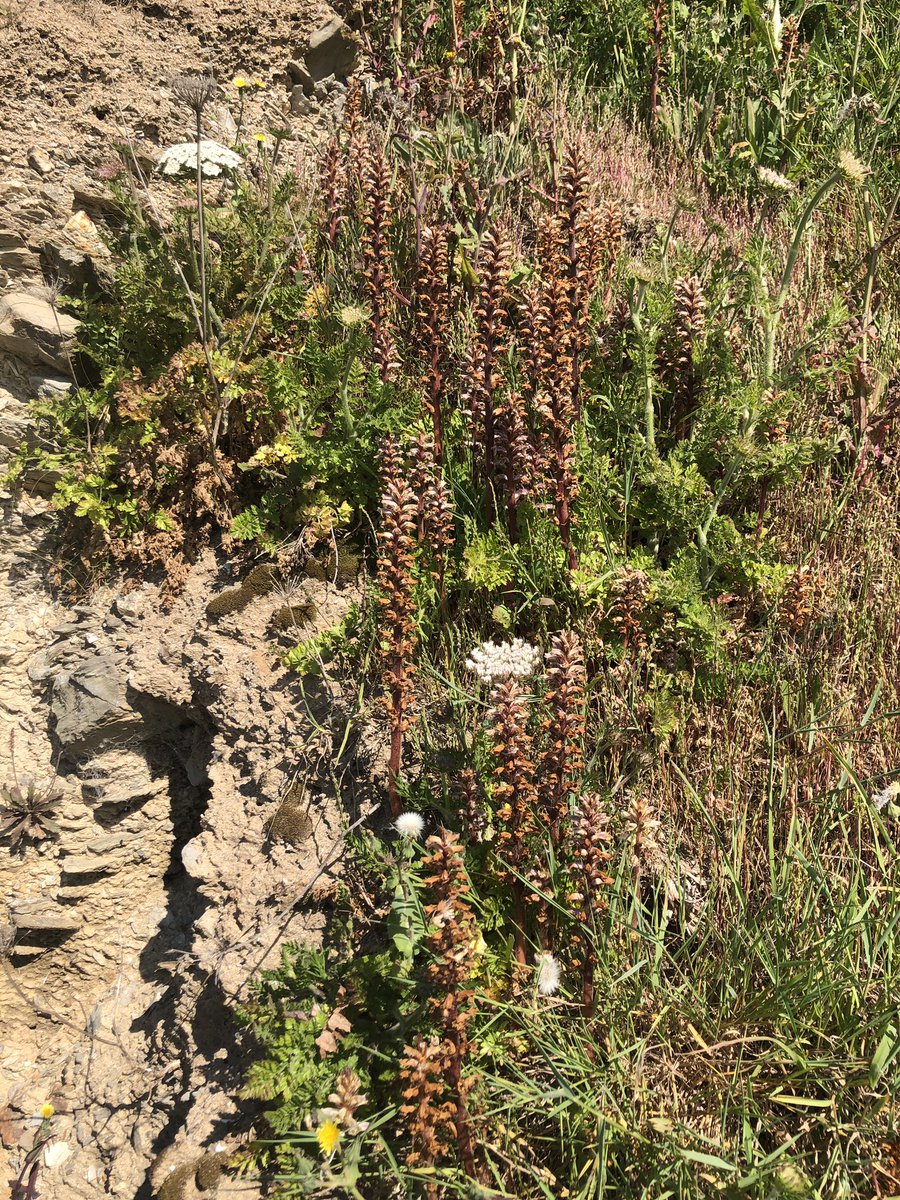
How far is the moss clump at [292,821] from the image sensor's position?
290 centimetres

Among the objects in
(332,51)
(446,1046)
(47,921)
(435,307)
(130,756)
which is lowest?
(47,921)

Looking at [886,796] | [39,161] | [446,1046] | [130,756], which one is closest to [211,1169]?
[446,1046]

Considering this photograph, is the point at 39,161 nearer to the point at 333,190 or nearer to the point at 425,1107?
the point at 333,190

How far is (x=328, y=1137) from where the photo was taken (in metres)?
1.96

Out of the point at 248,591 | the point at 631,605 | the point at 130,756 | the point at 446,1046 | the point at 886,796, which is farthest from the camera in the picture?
the point at 130,756

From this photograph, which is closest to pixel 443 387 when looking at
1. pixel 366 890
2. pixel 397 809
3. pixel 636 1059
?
pixel 397 809

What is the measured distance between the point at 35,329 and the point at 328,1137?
353cm

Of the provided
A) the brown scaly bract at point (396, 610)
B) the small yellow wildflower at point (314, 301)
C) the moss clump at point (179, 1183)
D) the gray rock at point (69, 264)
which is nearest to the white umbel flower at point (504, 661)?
the brown scaly bract at point (396, 610)

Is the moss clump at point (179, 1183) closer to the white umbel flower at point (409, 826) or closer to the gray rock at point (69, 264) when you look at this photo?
the white umbel flower at point (409, 826)

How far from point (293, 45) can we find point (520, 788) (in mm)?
4497

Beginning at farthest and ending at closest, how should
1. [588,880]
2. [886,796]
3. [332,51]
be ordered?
[332,51] < [886,796] < [588,880]

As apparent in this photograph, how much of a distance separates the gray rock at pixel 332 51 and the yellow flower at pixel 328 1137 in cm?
511

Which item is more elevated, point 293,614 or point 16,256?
point 16,256

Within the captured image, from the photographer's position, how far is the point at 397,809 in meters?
2.61
